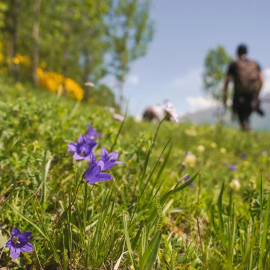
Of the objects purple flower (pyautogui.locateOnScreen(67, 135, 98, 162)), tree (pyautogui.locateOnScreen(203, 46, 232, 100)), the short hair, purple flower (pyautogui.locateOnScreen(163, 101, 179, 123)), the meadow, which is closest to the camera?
the meadow

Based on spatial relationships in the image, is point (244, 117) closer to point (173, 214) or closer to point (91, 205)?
point (173, 214)

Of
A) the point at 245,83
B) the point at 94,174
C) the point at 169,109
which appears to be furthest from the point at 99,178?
the point at 245,83

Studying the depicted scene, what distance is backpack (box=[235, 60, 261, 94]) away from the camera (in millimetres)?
8109

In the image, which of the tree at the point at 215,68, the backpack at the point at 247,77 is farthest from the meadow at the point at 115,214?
the tree at the point at 215,68

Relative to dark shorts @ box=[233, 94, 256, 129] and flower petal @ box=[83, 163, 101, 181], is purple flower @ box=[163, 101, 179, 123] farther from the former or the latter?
dark shorts @ box=[233, 94, 256, 129]

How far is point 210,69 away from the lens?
50.8 meters

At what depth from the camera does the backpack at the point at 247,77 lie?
8.11 m

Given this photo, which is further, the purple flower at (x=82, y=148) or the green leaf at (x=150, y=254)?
the purple flower at (x=82, y=148)

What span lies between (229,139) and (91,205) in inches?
230

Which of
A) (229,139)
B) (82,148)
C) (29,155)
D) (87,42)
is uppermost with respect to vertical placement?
(87,42)

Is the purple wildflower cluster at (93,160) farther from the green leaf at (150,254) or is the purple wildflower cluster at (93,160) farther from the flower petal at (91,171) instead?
the green leaf at (150,254)

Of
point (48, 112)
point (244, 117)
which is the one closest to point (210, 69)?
point (244, 117)

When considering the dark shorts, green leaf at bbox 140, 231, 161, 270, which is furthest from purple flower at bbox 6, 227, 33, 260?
the dark shorts

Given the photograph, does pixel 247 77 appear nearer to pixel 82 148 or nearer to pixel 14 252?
pixel 82 148
